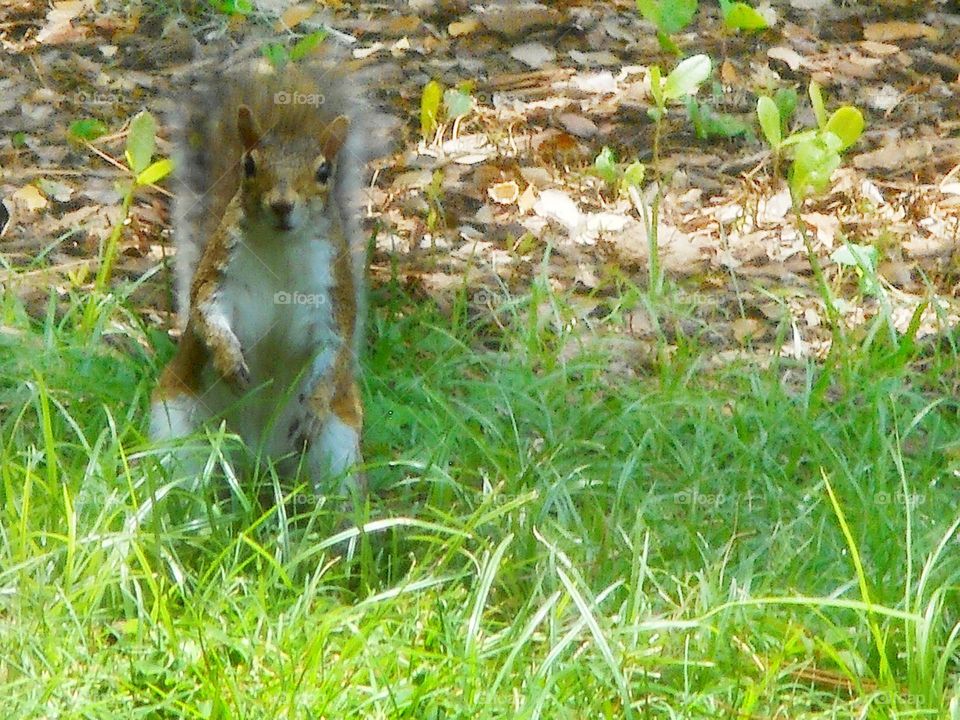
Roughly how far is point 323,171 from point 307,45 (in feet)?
6.44

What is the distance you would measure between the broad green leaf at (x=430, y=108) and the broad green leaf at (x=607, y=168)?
63 cm

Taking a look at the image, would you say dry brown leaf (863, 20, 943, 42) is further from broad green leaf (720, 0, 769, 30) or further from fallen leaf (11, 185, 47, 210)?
fallen leaf (11, 185, 47, 210)

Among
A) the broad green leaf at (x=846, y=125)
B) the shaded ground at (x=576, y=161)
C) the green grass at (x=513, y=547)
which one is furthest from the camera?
the broad green leaf at (x=846, y=125)

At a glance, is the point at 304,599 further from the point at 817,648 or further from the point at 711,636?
the point at 817,648

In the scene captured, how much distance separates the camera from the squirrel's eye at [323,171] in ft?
10.6

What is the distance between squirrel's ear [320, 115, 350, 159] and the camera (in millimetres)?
3293

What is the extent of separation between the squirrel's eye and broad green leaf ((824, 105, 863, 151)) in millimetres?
1853

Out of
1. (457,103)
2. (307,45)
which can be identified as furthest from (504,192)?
(307,45)

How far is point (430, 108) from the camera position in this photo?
507cm

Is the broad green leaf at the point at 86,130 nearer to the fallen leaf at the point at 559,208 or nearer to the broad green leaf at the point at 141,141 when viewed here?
the broad green leaf at the point at 141,141

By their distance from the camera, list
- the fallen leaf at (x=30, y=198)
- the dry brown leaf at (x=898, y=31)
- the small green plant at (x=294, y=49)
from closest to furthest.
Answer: the fallen leaf at (x=30, y=198) → the small green plant at (x=294, y=49) → the dry brown leaf at (x=898, y=31)

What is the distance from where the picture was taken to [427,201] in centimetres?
479

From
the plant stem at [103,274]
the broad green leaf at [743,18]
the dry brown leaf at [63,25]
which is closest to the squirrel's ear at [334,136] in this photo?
the plant stem at [103,274]

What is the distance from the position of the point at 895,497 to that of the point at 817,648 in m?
0.70
